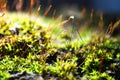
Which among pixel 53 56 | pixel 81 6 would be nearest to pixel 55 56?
pixel 53 56

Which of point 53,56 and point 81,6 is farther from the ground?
point 81,6

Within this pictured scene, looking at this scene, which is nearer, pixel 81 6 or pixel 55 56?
pixel 55 56

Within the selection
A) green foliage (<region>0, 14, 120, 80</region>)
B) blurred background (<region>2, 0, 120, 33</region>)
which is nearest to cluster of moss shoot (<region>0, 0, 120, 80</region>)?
green foliage (<region>0, 14, 120, 80</region>)

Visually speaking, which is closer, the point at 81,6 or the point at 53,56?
the point at 53,56

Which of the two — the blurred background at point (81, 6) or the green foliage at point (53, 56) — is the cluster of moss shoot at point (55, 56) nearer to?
the green foliage at point (53, 56)

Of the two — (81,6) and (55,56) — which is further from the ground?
(81,6)

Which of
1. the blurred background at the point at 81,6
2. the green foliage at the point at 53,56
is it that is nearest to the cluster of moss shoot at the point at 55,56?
the green foliage at the point at 53,56

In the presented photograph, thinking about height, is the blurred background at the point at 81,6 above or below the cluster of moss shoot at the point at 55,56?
above

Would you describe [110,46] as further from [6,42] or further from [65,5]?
[65,5]

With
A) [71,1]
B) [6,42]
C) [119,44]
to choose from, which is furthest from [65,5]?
[6,42]

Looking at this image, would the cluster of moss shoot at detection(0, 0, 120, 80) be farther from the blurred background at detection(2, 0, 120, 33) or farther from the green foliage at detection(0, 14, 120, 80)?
the blurred background at detection(2, 0, 120, 33)

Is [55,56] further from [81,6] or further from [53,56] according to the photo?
[81,6]
